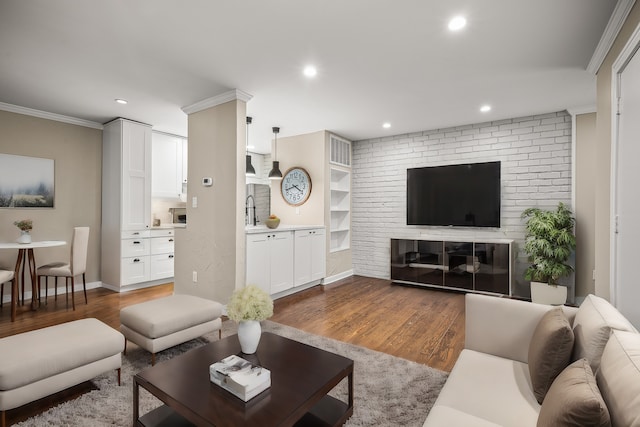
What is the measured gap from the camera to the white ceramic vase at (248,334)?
176 centimetres

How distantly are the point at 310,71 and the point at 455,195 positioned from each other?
3.02 m

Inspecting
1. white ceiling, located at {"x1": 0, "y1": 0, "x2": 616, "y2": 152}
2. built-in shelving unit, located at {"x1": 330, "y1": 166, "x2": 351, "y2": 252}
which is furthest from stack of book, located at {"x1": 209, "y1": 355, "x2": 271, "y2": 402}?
built-in shelving unit, located at {"x1": 330, "y1": 166, "x2": 351, "y2": 252}

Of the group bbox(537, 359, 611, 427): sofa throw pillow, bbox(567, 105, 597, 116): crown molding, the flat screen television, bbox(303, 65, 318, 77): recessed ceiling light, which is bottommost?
bbox(537, 359, 611, 427): sofa throw pillow

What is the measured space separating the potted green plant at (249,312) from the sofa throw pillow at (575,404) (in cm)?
126

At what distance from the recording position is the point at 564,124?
13.9 ft

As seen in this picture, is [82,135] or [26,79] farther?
[82,135]

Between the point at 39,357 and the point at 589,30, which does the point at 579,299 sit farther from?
the point at 39,357

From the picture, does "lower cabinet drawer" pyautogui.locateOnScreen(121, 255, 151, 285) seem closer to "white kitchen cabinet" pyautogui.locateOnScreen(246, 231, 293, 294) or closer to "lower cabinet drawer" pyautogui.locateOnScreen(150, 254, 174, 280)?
"lower cabinet drawer" pyautogui.locateOnScreen(150, 254, 174, 280)

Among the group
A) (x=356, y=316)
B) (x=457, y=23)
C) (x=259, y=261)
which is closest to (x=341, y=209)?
(x=259, y=261)

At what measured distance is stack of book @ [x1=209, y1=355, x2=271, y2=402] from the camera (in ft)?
4.53

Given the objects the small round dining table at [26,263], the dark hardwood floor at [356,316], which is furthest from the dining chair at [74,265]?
the dark hardwood floor at [356,316]

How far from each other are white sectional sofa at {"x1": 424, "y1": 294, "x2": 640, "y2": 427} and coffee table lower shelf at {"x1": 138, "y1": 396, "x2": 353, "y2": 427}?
504mm

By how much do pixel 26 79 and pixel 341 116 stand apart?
3461mm

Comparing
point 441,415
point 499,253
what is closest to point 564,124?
point 499,253
